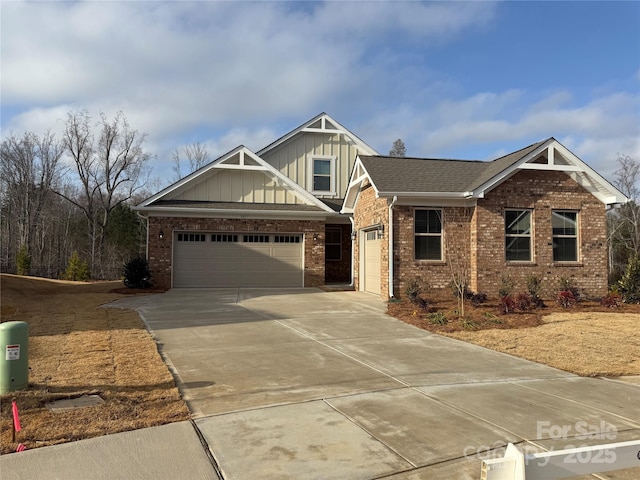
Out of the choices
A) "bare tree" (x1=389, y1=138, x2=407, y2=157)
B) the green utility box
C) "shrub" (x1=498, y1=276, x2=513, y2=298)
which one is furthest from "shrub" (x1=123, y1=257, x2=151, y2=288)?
"bare tree" (x1=389, y1=138, x2=407, y2=157)

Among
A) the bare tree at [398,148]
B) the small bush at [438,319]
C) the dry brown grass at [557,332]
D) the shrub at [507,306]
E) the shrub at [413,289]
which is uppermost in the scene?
the bare tree at [398,148]

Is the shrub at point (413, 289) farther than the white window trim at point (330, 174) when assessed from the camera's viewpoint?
No

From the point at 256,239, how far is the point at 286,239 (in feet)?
4.23

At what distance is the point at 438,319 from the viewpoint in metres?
11.0

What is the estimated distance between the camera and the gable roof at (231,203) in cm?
1880

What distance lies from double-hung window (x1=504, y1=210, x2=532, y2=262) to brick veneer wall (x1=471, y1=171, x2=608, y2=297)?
20 cm

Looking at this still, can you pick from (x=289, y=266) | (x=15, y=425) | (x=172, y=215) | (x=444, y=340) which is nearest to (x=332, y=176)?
(x=289, y=266)

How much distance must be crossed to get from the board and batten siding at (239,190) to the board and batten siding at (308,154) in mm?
3764

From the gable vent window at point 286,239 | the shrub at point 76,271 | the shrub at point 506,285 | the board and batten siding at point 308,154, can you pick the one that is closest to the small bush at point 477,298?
the shrub at point 506,285

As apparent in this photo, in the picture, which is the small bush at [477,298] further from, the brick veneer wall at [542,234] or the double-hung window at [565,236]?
the double-hung window at [565,236]

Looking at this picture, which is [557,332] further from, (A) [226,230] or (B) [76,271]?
(B) [76,271]

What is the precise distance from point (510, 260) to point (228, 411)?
12357mm

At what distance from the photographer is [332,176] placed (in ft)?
81.0

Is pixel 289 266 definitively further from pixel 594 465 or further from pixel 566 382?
pixel 594 465
